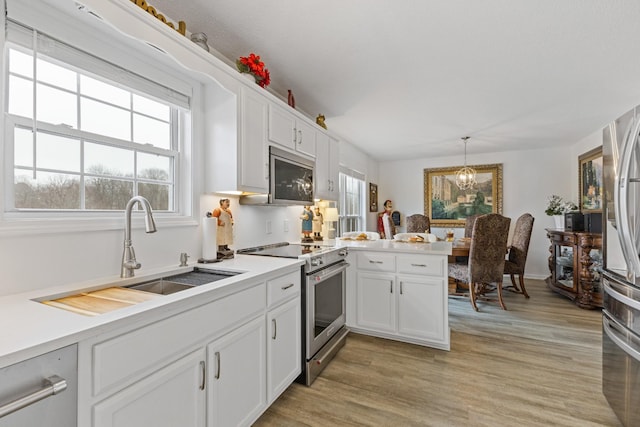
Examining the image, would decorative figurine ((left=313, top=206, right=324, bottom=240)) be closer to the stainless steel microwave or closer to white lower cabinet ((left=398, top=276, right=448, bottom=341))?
the stainless steel microwave

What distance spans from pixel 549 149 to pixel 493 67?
3.93m

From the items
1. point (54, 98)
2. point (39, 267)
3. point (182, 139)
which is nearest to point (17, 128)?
point (54, 98)

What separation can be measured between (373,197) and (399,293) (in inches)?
142

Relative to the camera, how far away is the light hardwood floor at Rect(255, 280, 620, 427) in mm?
1752

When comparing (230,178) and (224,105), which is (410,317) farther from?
(224,105)

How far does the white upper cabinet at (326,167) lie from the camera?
305 centimetres

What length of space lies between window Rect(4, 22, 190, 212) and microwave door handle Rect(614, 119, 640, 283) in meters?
2.39

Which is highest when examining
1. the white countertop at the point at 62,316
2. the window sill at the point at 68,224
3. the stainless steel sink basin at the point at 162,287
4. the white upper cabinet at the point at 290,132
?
the white upper cabinet at the point at 290,132

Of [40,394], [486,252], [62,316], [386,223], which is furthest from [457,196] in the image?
[40,394]

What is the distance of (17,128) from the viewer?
125cm

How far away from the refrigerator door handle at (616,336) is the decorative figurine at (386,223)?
3.29 meters

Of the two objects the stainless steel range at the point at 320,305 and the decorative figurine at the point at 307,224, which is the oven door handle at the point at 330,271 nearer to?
the stainless steel range at the point at 320,305

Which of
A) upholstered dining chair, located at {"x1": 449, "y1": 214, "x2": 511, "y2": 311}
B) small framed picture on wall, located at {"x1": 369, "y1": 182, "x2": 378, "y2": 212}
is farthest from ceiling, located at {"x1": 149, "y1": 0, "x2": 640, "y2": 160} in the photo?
small framed picture on wall, located at {"x1": 369, "y1": 182, "x2": 378, "y2": 212}

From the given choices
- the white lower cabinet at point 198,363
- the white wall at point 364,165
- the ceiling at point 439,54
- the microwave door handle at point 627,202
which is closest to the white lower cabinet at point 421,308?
the white lower cabinet at point 198,363
